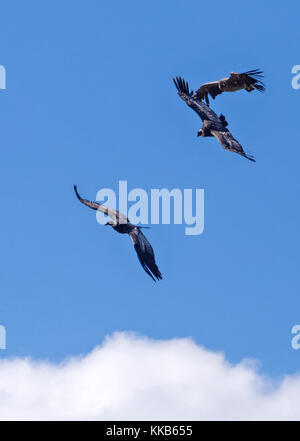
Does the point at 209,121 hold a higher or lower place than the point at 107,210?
higher

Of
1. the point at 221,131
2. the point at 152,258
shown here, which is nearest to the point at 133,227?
the point at 152,258

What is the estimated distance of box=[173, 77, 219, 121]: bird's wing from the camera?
46.9 metres

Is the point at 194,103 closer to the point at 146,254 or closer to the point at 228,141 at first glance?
the point at 228,141

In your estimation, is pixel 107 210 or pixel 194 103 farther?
pixel 194 103

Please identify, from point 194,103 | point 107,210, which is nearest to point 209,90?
point 194,103

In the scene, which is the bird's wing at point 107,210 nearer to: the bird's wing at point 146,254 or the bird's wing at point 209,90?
the bird's wing at point 146,254

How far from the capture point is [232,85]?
154 feet

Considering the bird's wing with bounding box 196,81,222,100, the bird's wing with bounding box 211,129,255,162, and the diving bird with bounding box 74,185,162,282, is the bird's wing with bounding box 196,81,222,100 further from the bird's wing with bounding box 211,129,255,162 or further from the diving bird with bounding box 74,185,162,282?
the diving bird with bounding box 74,185,162,282

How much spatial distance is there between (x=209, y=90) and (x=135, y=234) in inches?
398

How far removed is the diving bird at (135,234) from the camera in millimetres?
41188

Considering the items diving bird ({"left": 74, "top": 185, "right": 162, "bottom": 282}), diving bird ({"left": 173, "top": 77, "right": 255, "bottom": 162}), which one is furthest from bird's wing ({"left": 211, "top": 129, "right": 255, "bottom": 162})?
diving bird ({"left": 74, "top": 185, "right": 162, "bottom": 282})

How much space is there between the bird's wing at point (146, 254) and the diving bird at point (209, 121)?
5837mm

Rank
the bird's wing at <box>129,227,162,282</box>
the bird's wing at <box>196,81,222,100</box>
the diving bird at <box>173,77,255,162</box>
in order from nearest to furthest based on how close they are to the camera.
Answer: the bird's wing at <box>129,227,162,282</box>, the diving bird at <box>173,77,255,162</box>, the bird's wing at <box>196,81,222,100</box>
